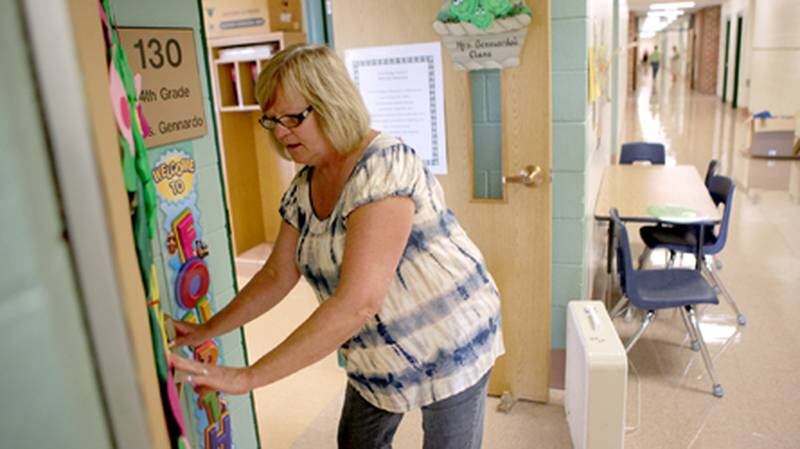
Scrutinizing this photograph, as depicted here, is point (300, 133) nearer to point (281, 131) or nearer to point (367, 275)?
point (281, 131)

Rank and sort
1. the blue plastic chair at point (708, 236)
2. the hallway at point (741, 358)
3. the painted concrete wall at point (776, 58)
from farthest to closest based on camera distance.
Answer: the painted concrete wall at point (776, 58) → the blue plastic chair at point (708, 236) → the hallway at point (741, 358)

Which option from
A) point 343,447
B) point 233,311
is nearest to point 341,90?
point 233,311

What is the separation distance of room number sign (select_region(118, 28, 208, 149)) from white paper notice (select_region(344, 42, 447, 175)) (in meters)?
1.38

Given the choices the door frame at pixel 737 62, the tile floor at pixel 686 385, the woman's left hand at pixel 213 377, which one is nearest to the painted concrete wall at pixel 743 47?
the door frame at pixel 737 62

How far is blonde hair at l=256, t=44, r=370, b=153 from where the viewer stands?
1251mm

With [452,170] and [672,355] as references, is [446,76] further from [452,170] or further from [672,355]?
[672,355]

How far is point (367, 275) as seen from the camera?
3.85ft

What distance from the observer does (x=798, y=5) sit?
936 centimetres

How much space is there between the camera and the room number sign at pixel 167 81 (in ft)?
4.17

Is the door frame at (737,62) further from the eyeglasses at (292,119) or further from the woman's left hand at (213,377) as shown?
the woman's left hand at (213,377)

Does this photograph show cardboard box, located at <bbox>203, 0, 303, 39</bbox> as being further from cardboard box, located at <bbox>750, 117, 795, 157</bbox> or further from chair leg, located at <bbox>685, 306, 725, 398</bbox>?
cardboard box, located at <bbox>750, 117, 795, 157</bbox>

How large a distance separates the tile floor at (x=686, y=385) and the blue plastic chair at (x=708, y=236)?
0.72 feet

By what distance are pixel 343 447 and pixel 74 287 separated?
149 centimetres

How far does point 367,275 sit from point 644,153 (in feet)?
14.3
